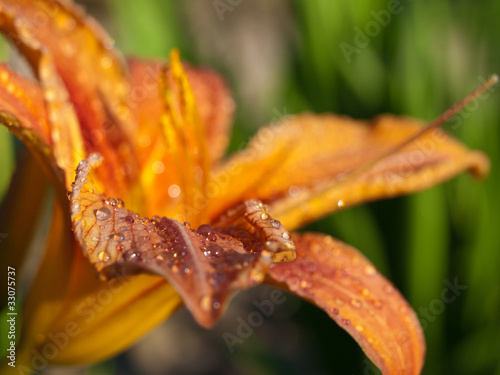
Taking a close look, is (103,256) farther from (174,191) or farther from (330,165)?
(330,165)

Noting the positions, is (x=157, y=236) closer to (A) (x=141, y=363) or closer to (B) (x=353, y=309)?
(B) (x=353, y=309)

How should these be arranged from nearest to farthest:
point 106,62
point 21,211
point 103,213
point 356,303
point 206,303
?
point 206,303
point 103,213
point 356,303
point 21,211
point 106,62

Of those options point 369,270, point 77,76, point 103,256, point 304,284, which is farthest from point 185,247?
point 77,76

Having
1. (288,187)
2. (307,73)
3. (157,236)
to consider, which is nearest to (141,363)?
(307,73)

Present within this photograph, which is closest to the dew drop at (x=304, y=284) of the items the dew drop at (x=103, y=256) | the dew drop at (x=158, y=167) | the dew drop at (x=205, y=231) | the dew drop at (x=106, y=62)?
the dew drop at (x=205, y=231)

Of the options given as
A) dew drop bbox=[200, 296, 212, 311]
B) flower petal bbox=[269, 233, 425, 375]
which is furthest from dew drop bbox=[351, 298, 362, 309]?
dew drop bbox=[200, 296, 212, 311]

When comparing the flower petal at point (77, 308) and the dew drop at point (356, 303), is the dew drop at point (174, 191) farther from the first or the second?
the dew drop at point (356, 303)
